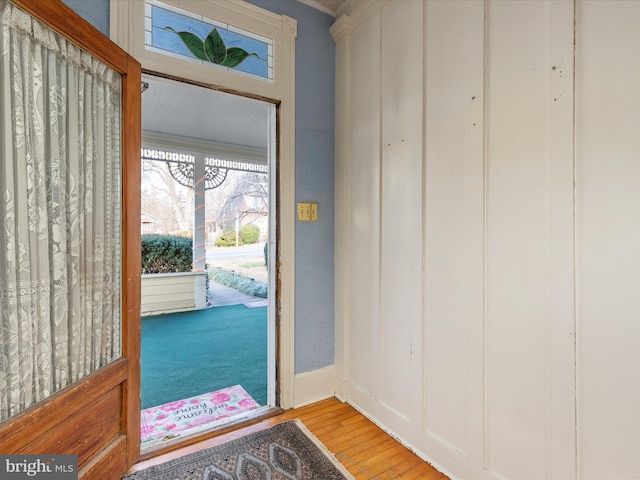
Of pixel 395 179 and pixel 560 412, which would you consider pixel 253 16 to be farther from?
pixel 560 412

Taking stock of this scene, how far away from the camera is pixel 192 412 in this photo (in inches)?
84.4

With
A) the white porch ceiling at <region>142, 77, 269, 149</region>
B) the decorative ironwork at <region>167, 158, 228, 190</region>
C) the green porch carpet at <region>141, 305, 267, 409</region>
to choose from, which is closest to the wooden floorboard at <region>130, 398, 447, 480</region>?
the green porch carpet at <region>141, 305, 267, 409</region>

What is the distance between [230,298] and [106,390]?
456cm

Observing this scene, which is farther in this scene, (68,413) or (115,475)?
(115,475)

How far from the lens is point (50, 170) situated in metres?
1.22

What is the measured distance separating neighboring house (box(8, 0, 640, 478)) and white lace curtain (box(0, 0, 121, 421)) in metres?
1.11

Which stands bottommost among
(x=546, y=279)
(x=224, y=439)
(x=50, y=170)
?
(x=224, y=439)

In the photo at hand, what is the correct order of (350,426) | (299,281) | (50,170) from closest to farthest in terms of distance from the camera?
(50,170), (350,426), (299,281)

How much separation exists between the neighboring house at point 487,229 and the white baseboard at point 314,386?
33 millimetres

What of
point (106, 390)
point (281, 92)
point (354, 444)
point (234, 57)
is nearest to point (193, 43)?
point (234, 57)

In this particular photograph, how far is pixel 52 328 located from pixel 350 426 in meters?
1.63

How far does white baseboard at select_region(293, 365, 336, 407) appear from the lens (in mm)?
2164

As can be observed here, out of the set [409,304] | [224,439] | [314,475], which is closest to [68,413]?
[224,439]

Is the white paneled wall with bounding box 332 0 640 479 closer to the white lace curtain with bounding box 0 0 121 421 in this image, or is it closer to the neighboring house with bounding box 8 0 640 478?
the neighboring house with bounding box 8 0 640 478
